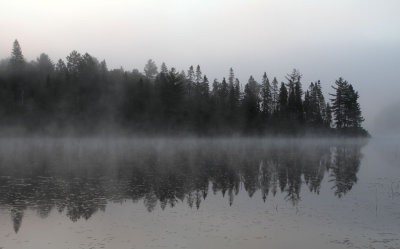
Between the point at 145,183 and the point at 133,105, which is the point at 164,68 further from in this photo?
the point at 145,183

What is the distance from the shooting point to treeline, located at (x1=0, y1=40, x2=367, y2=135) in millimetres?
111750

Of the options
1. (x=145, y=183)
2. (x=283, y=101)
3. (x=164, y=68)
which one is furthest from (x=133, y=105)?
(x=145, y=183)

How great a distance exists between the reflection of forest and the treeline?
72799 millimetres

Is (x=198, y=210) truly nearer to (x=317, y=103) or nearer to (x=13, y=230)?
(x=13, y=230)

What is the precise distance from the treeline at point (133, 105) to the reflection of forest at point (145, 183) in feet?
239

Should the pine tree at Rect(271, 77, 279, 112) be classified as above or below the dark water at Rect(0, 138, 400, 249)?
above

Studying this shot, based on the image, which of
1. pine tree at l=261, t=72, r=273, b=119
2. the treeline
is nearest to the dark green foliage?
the treeline

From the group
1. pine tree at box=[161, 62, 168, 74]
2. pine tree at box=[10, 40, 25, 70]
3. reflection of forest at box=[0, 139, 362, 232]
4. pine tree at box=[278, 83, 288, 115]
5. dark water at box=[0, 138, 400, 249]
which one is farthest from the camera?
pine tree at box=[161, 62, 168, 74]

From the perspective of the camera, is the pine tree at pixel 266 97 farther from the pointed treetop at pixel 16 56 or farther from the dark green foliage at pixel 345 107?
the pointed treetop at pixel 16 56

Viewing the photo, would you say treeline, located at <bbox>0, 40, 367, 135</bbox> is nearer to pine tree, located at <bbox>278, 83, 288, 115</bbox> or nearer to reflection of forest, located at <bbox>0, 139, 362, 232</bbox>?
pine tree, located at <bbox>278, 83, 288, 115</bbox>

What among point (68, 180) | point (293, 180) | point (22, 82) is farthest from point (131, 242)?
point (22, 82)

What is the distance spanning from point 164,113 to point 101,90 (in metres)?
20.8

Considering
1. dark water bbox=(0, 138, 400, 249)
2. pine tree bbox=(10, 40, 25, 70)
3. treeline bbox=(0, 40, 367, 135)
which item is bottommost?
dark water bbox=(0, 138, 400, 249)

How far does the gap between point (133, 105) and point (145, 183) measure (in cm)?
8772
